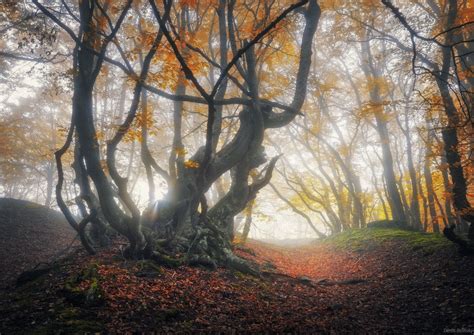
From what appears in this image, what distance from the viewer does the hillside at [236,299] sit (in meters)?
4.78

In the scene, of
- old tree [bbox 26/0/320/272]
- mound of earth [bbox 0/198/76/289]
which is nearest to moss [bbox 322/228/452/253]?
old tree [bbox 26/0/320/272]

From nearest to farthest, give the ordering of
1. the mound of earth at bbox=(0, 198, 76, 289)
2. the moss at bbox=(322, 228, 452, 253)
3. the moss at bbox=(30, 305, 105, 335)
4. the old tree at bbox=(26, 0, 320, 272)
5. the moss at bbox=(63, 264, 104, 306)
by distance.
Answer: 1. the moss at bbox=(30, 305, 105, 335)
2. the moss at bbox=(63, 264, 104, 306)
3. the old tree at bbox=(26, 0, 320, 272)
4. the moss at bbox=(322, 228, 452, 253)
5. the mound of earth at bbox=(0, 198, 76, 289)

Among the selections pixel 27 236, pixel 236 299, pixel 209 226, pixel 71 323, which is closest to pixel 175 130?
pixel 209 226

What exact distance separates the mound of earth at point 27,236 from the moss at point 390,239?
1200 centimetres

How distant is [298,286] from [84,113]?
6.98 metres

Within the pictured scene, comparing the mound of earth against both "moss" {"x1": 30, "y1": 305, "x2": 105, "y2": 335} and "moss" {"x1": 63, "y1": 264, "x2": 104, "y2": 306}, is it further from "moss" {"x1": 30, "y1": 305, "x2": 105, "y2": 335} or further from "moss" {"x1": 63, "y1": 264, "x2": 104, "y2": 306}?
"moss" {"x1": 30, "y1": 305, "x2": 105, "y2": 335}

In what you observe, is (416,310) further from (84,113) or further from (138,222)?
(84,113)

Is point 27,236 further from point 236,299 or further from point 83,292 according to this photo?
point 236,299

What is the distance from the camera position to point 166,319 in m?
5.07

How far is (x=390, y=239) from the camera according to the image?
11859mm

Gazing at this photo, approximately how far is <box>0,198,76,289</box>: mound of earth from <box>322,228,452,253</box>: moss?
12001mm

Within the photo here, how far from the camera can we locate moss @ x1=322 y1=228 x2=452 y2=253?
9.03m

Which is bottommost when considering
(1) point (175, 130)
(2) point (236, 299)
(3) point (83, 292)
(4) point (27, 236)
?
(2) point (236, 299)

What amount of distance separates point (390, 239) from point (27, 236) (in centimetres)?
1582
